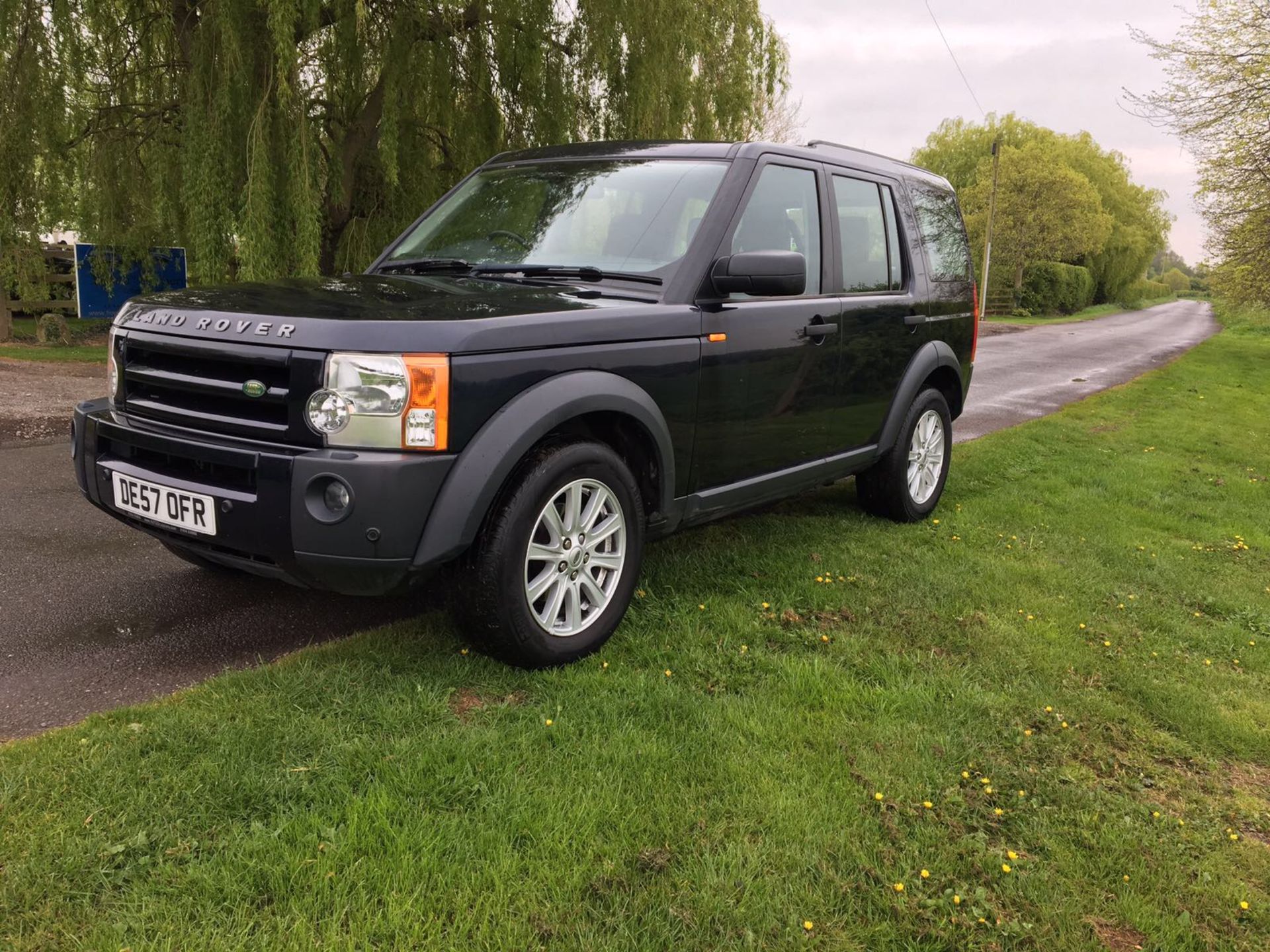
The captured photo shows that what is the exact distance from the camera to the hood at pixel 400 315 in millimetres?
2826

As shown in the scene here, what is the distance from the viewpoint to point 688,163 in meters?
4.16

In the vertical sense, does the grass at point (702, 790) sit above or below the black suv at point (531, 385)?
below

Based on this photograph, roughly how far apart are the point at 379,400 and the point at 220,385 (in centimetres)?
61

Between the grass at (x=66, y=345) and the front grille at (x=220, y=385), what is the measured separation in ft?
31.0

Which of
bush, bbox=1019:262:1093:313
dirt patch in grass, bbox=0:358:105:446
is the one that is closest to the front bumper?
dirt patch in grass, bbox=0:358:105:446

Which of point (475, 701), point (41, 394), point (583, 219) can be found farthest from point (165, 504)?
point (41, 394)

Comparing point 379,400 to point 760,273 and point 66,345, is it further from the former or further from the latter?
point 66,345

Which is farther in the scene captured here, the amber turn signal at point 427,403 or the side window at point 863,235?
the side window at point 863,235

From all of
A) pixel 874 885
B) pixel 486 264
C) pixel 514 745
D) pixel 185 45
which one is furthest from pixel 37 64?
pixel 874 885

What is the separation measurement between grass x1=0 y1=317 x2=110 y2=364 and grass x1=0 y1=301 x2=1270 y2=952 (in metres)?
10.4

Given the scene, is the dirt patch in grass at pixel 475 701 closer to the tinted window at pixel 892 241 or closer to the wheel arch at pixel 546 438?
the wheel arch at pixel 546 438

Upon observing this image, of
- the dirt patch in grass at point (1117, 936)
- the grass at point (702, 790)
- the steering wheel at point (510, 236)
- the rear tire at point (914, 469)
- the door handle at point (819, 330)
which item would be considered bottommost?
the dirt patch in grass at point (1117, 936)

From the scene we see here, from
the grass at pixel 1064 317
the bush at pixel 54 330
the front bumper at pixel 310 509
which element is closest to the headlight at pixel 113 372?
the front bumper at pixel 310 509

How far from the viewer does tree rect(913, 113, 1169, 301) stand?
6291 centimetres
